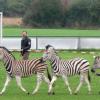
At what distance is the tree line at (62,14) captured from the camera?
8912cm

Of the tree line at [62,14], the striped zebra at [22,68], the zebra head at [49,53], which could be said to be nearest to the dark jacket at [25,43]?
the striped zebra at [22,68]

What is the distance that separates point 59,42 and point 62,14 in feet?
156

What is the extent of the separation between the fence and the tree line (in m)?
44.3

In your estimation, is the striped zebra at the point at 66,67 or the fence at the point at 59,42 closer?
the striped zebra at the point at 66,67

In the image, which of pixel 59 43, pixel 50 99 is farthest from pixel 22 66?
pixel 59 43

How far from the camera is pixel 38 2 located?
302 ft

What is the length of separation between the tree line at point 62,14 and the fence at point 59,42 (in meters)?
44.3

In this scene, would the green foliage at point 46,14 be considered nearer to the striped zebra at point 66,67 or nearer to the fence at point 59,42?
the fence at point 59,42

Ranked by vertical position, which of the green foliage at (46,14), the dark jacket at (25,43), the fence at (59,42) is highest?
the green foliage at (46,14)

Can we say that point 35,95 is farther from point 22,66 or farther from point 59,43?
point 59,43

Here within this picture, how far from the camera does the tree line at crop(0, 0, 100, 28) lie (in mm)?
89125

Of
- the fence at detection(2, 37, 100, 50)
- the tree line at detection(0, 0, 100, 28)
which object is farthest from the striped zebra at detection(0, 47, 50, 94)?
the tree line at detection(0, 0, 100, 28)

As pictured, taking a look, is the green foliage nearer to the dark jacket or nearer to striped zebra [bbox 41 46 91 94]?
the dark jacket

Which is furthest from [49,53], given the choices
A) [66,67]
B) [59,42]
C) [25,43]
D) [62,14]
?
[62,14]
